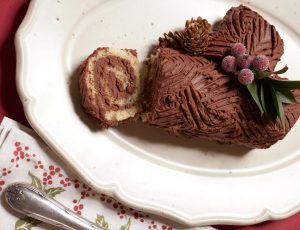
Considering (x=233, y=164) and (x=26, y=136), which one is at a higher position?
(x=26, y=136)

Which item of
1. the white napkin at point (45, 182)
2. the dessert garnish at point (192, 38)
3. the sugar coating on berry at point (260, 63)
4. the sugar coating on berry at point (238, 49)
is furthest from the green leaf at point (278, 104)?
the white napkin at point (45, 182)

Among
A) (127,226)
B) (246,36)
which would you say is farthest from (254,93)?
(127,226)

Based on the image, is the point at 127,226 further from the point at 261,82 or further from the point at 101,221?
the point at 261,82

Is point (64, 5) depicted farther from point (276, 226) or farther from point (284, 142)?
point (276, 226)

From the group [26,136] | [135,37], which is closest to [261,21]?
[135,37]

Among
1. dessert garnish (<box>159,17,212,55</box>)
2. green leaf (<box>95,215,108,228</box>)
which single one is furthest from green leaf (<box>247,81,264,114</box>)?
green leaf (<box>95,215,108,228</box>)

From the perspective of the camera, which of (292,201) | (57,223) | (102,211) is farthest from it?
(292,201)

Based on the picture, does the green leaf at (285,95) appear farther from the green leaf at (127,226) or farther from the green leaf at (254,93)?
the green leaf at (127,226)
